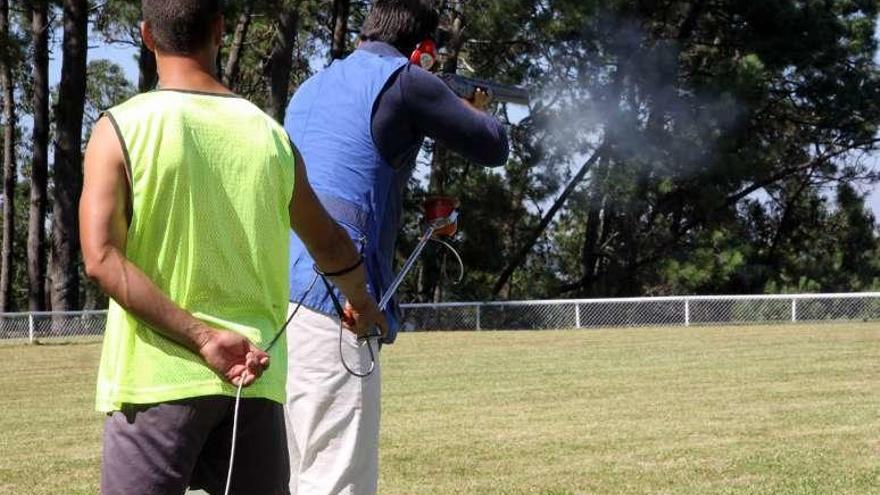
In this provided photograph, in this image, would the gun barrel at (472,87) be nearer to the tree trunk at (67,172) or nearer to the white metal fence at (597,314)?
the white metal fence at (597,314)

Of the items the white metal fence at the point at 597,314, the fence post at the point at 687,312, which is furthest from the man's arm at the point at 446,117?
the fence post at the point at 687,312

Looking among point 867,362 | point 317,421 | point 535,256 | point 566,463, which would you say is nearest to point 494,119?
point 317,421

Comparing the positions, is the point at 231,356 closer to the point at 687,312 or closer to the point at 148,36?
the point at 148,36

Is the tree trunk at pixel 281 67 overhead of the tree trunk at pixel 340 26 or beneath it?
beneath

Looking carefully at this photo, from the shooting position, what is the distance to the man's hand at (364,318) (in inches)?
153

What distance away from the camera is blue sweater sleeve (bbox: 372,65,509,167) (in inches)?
160

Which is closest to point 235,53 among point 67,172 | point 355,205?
point 67,172

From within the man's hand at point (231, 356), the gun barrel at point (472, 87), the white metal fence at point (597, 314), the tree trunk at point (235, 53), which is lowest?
the white metal fence at point (597, 314)

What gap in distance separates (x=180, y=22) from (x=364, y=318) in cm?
124

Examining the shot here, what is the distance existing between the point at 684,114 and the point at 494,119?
2676 centimetres

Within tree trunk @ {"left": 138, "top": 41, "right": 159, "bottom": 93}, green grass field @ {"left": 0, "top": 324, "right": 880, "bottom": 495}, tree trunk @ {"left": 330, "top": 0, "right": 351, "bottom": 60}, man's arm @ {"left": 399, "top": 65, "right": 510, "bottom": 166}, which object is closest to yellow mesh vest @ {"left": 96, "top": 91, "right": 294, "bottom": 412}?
man's arm @ {"left": 399, "top": 65, "right": 510, "bottom": 166}

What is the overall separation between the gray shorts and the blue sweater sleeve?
1257mm

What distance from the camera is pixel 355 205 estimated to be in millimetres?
4168

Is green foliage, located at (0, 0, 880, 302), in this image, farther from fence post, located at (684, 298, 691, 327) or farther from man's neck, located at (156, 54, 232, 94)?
man's neck, located at (156, 54, 232, 94)
